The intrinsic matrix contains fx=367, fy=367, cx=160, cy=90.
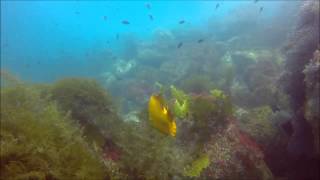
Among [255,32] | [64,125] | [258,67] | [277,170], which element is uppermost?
[255,32]

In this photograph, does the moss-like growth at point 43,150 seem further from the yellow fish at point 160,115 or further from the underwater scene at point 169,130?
the yellow fish at point 160,115

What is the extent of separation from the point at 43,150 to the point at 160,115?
1.36 metres

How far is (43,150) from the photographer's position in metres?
3.83

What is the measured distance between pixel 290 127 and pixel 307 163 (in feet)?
2.33

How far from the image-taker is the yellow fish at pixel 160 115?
3297 millimetres

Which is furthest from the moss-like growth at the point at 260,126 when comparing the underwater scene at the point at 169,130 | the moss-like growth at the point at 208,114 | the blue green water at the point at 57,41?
the blue green water at the point at 57,41

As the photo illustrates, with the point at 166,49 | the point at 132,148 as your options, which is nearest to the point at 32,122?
the point at 132,148

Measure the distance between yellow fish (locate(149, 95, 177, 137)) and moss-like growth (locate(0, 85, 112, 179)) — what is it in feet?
3.79

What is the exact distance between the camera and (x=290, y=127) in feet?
21.7

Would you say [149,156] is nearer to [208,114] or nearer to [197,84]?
[208,114]

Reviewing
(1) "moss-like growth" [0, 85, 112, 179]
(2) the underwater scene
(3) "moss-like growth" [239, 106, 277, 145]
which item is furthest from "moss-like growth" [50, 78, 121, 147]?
(3) "moss-like growth" [239, 106, 277, 145]

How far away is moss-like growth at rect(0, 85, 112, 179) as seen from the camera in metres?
3.61

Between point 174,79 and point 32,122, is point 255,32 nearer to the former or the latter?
point 174,79

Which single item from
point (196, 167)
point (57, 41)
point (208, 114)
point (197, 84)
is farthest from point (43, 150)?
point (57, 41)
